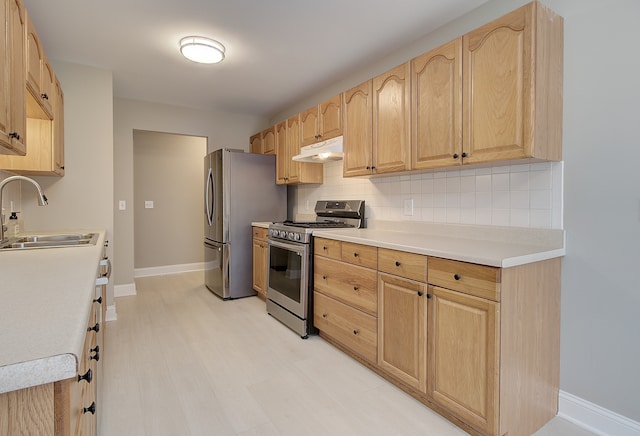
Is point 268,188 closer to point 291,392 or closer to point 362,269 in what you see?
point 362,269

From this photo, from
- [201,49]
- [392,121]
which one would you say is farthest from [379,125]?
[201,49]

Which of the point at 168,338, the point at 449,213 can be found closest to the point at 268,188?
the point at 168,338

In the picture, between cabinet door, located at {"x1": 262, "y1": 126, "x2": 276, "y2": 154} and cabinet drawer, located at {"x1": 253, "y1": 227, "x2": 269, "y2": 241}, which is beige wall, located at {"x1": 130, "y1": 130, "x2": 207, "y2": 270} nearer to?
cabinet door, located at {"x1": 262, "y1": 126, "x2": 276, "y2": 154}

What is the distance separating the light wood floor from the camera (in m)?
1.70

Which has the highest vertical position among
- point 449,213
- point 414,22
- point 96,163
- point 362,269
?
point 414,22

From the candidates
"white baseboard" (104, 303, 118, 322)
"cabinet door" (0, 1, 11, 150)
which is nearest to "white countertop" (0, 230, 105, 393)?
"cabinet door" (0, 1, 11, 150)

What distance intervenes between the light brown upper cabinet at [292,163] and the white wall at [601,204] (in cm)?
241

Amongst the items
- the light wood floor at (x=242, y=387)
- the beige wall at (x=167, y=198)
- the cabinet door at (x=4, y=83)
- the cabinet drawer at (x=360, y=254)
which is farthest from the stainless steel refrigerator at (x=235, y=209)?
the cabinet door at (x=4, y=83)

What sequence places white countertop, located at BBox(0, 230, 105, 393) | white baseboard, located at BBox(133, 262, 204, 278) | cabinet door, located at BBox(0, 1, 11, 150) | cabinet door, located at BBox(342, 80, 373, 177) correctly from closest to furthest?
white countertop, located at BBox(0, 230, 105, 393) → cabinet door, located at BBox(0, 1, 11, 150) → cabinet door, located at BBox(342, 80, 373, 177) → white baseboard, located at BBox(133, 262, 204, 278)

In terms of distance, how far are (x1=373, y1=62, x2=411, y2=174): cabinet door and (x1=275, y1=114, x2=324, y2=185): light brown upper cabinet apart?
124 centimetres

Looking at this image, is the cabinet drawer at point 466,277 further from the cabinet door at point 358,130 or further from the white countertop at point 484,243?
the cabinet door at point 358,130

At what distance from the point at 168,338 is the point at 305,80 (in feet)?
9.25

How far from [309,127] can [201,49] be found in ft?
4.04

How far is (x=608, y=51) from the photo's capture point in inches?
65.0
